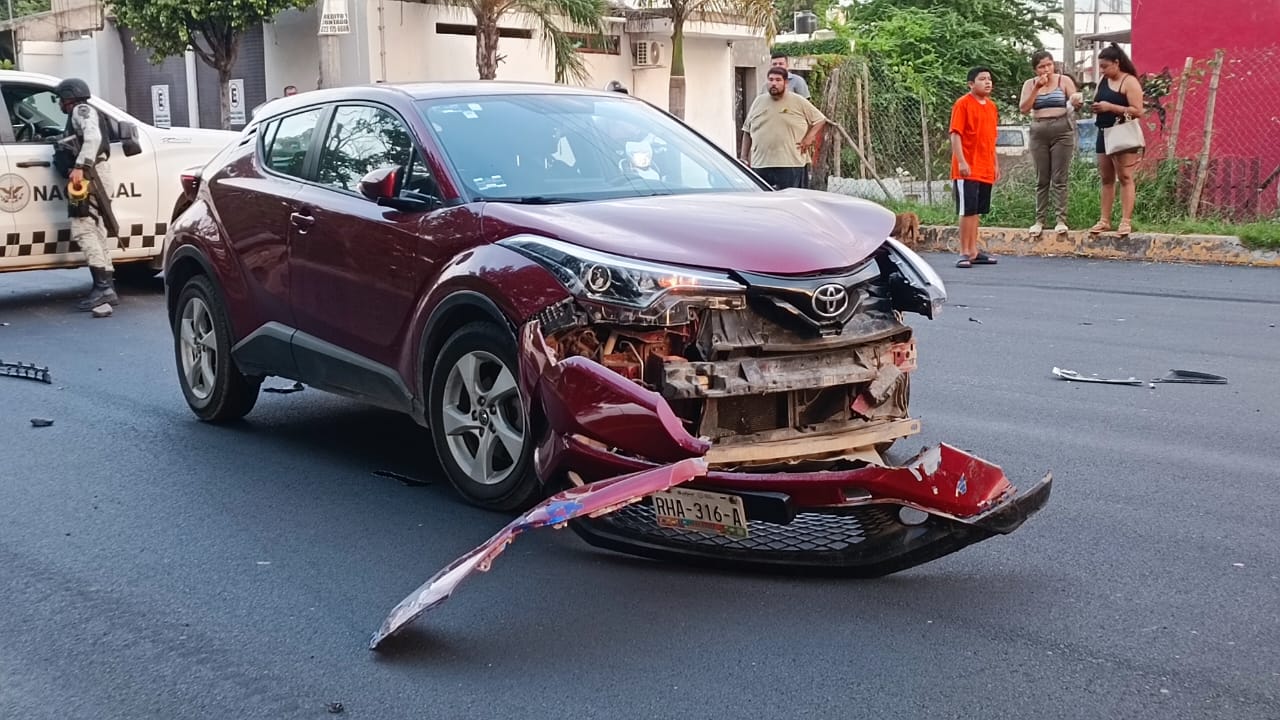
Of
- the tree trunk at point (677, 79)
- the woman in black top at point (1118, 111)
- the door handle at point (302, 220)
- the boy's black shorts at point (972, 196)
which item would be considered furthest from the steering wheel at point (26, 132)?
the tree trunk at point (677, 79)

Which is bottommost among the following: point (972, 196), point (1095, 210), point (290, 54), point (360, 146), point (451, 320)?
point (451, 320)

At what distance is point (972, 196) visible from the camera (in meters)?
13.7

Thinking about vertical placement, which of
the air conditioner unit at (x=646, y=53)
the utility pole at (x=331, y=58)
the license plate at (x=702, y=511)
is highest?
the air conditioner unit at (x=646, y=53)

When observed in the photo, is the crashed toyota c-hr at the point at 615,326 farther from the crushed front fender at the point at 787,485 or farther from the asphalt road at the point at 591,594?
the asphalt road at the point at 591,594

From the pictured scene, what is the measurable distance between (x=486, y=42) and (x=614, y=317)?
863 inches

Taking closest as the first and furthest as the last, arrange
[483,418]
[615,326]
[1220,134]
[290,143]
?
[615,326] < [483,418] < [290,143] < [1220,134]

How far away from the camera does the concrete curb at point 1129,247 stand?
43.4ft

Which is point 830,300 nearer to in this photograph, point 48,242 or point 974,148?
point 48,242

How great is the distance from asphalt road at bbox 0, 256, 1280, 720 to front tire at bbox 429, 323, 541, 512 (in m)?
0.15

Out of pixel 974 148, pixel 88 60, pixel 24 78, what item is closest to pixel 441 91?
pixel 24 78

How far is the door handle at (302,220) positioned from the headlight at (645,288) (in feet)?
6.41

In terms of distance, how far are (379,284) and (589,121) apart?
120 cm

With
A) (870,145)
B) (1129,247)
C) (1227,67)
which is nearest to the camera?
(1129,247)

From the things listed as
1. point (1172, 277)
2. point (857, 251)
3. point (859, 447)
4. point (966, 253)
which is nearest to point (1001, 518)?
point (859, 447)
